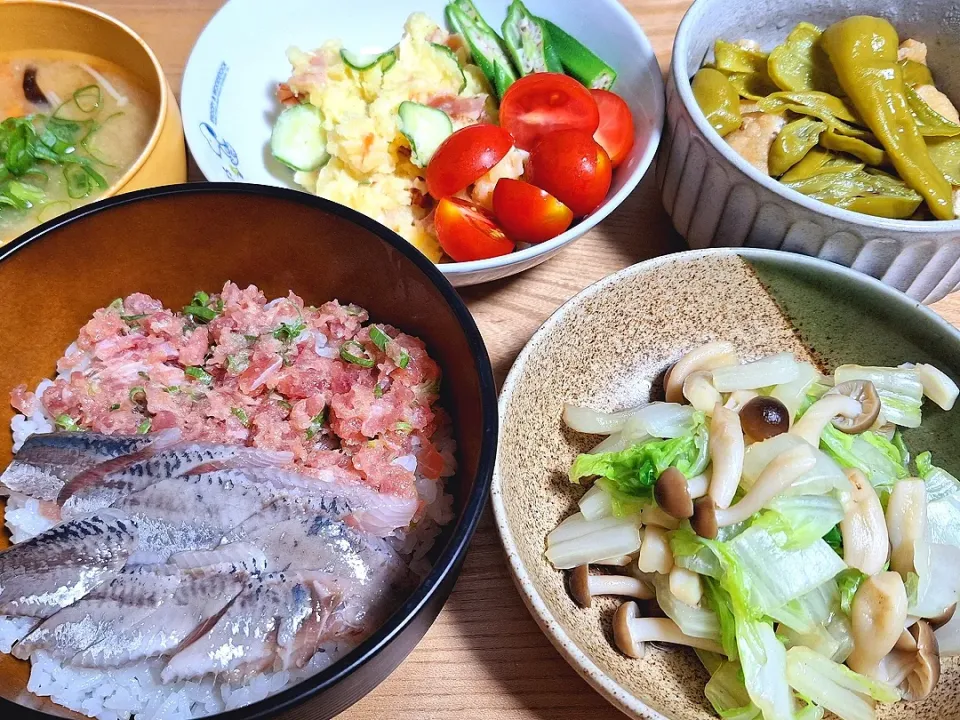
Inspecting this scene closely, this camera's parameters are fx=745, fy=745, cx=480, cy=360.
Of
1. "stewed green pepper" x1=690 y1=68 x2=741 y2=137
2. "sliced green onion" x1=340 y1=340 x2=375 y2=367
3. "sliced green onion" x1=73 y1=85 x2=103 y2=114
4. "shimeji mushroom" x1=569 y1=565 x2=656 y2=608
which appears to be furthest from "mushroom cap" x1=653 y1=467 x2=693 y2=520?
"sliced green onion" x1=73 y1=85 x2=103 y2=114

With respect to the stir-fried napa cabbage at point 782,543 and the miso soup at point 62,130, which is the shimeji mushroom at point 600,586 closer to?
the stir-fried napa cabbage at point 782,543

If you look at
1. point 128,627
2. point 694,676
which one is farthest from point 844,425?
point 128,627

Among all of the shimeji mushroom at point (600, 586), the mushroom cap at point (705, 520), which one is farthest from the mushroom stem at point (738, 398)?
the shimeji mushroom at point (600, 586)

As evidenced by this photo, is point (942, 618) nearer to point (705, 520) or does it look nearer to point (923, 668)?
point (923, 668)

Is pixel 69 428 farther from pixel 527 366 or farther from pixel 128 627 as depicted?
pixel 527 366

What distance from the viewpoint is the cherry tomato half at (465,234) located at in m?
1.40

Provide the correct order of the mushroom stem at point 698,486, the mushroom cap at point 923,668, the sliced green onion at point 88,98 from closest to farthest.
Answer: the mushroom cap at point 923,668 → the mushroom stem at point 698,486 → the sliced green onion at point 88,98

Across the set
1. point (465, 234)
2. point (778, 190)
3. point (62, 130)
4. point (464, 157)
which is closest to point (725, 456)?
point (778, 190)

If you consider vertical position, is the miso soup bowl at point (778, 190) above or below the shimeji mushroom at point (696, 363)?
above

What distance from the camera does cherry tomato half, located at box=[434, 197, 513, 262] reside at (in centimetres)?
140

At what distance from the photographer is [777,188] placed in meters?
1.30

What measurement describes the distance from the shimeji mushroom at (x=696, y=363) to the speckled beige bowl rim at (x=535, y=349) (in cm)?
17

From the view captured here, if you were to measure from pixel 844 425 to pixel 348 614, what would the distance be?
85 centimetres

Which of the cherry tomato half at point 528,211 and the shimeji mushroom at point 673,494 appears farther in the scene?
the cherry tomato half at point 528,211
